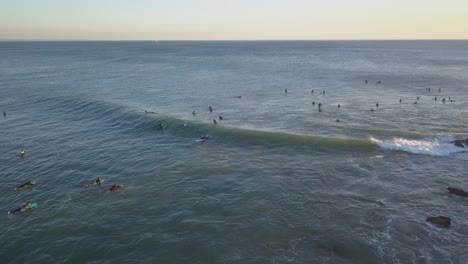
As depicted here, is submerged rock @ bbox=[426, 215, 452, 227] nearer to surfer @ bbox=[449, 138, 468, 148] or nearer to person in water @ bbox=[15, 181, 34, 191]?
surfer @ bbox=[449, 138, 468, 148]

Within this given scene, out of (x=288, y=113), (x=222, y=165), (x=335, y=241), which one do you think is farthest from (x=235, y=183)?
(x=288, y=113)

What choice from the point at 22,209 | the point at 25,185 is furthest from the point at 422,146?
the point at 25,185

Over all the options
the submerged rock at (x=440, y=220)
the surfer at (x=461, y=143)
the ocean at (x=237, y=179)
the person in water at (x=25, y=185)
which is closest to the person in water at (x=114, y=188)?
the ocean at (x=237, y=179)

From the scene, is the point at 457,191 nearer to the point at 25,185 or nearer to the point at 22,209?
the point at 22,209

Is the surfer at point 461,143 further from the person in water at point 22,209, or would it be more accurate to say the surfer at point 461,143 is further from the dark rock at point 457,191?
the person in water at point 22,209

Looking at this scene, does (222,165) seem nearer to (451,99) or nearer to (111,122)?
(111,122)

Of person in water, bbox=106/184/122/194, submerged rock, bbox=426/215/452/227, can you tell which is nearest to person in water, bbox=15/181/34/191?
person in water, bbox=106/184/122/194
